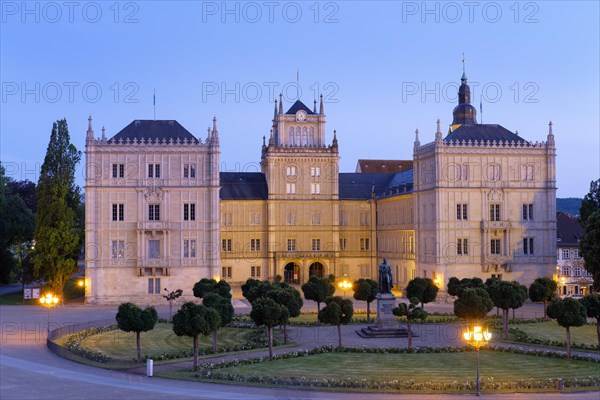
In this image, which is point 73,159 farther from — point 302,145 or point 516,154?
point 516,154

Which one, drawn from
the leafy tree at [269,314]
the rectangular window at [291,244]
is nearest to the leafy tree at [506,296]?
the leafy tree at [269,314]

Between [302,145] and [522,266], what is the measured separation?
114ft

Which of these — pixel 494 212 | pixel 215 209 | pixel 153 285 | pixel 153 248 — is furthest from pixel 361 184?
pixel 153 285

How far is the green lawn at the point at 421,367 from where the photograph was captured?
39.6m

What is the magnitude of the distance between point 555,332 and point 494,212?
27.0 meters

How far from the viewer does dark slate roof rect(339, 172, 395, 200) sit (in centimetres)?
10562

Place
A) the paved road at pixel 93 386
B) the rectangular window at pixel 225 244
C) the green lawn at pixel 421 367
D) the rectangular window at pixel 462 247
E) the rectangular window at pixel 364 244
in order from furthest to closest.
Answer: the rectangular window at pixel 364 244, the rectangular window at pixel 225 244, the rectangular window at pixel 462 247, the green lawn at pixel 421 367, the paved road at pixel 93 386

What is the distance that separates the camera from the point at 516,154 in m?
82.0

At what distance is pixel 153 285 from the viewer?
79.6m

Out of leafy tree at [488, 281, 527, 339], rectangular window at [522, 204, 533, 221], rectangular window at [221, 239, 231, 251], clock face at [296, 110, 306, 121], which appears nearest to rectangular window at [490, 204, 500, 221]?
rectangular window at [522, 204, 533, 221]

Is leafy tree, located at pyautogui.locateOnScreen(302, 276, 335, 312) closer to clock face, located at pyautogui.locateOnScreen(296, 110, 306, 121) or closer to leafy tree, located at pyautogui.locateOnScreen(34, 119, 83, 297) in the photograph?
leafy tree, located at pyautogui.locateOnScreen(34, 119, 83, 297)

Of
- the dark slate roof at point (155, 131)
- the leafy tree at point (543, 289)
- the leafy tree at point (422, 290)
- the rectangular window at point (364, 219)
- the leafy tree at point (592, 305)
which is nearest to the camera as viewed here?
the leafy tree at point (592, 305)

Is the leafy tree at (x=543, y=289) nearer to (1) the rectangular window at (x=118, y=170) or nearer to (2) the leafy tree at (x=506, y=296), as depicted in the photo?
(2) the leafy tree at (x=506, y=296)

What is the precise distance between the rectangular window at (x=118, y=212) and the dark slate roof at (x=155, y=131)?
7.37m
